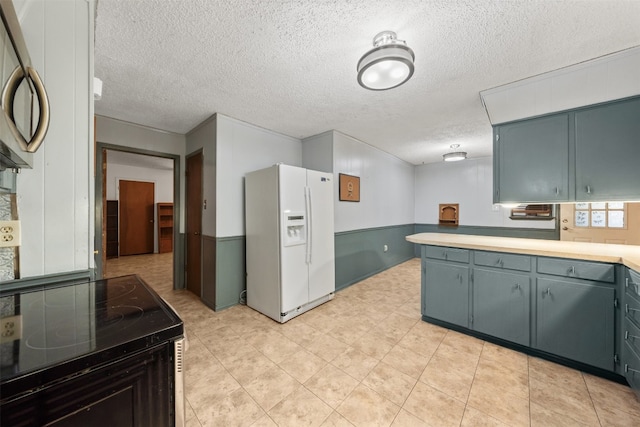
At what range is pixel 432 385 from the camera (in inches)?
66.2

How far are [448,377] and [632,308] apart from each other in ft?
4.19

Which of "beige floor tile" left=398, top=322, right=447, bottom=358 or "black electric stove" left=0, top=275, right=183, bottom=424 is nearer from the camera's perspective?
"black electric stove" left=0, top=275, right=183, bottom=424

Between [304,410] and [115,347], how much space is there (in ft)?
4.25

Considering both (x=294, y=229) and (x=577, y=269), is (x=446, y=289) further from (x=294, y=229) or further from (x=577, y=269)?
(x=294, y=229)

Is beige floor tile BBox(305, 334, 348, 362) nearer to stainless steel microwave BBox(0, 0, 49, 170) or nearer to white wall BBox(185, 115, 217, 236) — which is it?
white wall BBox(185, 115, 217, 236)

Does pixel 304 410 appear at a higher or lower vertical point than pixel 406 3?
lower

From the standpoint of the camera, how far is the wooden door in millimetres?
3094

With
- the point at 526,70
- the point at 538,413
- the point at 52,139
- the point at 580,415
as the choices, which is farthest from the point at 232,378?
the point at 526,70

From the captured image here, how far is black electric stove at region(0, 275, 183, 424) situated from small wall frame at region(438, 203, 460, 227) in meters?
6.19

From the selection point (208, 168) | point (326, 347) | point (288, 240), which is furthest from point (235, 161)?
point (326, 347)

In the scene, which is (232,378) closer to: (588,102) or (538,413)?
(538,413)

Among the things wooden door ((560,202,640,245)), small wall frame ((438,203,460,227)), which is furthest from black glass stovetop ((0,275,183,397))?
small wall frame ((438,203,460,227))

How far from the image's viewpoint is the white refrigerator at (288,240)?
8.61ft

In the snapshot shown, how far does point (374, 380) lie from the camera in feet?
5.69
